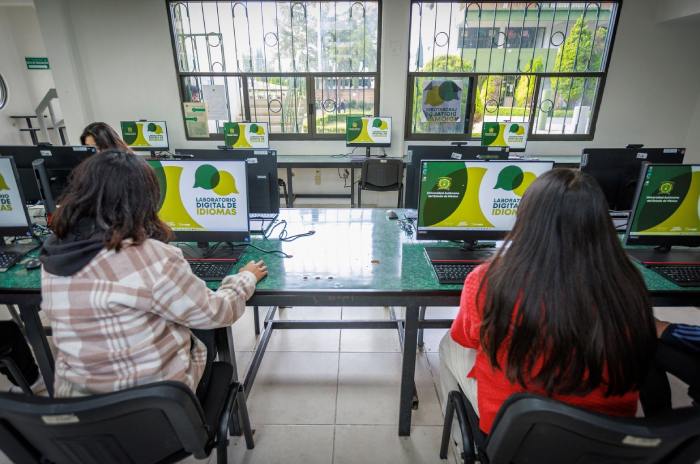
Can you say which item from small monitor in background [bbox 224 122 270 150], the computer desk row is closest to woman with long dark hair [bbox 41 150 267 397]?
the computer desk row

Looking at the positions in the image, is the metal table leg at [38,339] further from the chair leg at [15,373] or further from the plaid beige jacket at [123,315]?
the plaid beige jacket at [123,315]

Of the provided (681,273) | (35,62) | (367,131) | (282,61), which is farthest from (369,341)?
(35,62)

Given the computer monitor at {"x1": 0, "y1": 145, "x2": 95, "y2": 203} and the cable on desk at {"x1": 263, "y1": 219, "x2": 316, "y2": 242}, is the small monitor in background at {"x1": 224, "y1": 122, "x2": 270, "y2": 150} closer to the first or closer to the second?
the computer monitor at {"x1": 0, "y1": 145, "x2": 95, "y2": 203}

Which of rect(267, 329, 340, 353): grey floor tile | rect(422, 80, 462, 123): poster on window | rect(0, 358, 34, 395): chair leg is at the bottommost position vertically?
rect(267, 329, 340, 353): grey floor tile

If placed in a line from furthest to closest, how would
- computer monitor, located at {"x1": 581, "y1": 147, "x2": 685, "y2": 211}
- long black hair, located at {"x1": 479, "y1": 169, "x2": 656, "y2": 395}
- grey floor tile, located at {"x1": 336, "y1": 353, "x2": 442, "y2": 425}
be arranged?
computer monitor, located at {"x1": 581, "y1": 147, "x2": 685, "y2": 211} < grey floor tile, located at {"x1": 336, "y1": 353, "x2": 442, "y2": 425} < long black hair, located at {"x1": 479, "y1": 169, "x2": 656, "y2": 395}

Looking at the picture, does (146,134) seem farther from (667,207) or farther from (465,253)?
(667,207)

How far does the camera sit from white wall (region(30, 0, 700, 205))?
176 inches

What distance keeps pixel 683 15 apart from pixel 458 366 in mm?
5295

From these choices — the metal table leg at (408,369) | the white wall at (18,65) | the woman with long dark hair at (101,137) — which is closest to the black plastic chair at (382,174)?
the woman with long dark hair at (101,137)

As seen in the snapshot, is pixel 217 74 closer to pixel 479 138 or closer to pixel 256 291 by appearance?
pixel 479 138

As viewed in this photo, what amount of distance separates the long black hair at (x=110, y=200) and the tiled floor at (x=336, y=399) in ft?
3.65

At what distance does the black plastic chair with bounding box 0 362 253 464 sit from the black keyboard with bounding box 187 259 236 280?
23.8 inches

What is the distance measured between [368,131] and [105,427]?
434 cm

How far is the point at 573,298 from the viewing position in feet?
2.48
